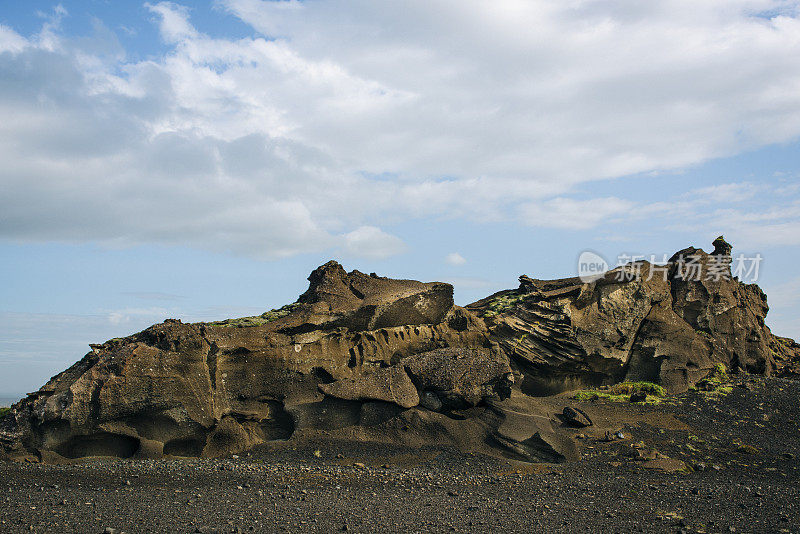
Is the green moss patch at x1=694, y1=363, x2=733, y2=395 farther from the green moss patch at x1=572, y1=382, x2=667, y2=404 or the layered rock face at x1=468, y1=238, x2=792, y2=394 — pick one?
the green moss patch at x1=572, y1=382, x2=667, y2=404

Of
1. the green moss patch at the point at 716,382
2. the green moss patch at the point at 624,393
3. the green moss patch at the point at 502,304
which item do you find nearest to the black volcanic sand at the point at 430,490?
the green moss patch at the point at 624,393

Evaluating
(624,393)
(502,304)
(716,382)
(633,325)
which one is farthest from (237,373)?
(716,382)

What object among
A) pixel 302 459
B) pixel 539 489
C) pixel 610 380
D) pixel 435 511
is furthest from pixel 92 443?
pixel 610 380

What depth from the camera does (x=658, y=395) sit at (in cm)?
2298

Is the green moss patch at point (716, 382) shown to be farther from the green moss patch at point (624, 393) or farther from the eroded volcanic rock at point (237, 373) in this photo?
the eroded volcanic rock at point (237, 373)

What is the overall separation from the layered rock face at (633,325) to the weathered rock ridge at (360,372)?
8cm

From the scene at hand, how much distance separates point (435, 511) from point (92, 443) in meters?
9.71

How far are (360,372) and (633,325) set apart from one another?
1187cm

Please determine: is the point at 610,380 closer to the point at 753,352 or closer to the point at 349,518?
the point at 753,352

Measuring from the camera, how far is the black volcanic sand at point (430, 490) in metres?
11.5

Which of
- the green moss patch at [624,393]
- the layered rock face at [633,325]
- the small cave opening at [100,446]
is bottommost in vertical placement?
the small cave opening at [100,446]

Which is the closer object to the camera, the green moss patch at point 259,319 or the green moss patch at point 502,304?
the green moss patch at point 259,319

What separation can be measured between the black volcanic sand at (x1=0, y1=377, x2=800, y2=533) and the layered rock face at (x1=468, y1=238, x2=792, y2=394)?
4237 mm

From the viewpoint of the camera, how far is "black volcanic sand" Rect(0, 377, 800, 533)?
453 inches
